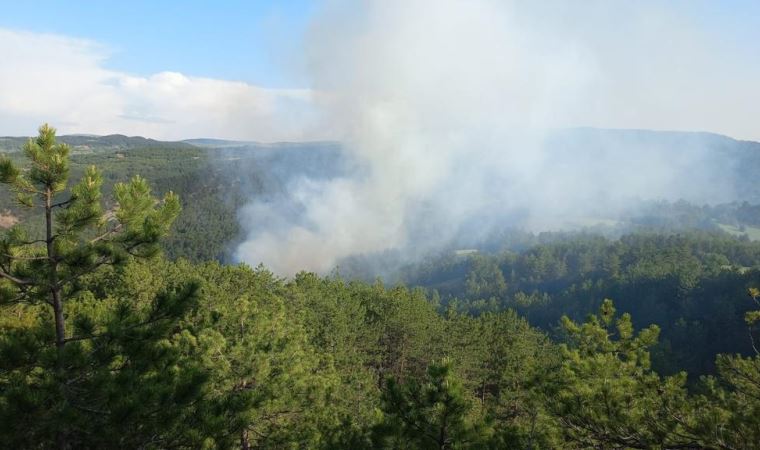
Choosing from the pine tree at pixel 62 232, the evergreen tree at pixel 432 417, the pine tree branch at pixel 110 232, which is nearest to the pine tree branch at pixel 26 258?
the pine tree at pixel 62 232

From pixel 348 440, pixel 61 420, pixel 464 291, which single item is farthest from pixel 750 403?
pixel 464 291

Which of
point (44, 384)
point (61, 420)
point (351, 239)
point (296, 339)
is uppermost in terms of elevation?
point (44, 384)

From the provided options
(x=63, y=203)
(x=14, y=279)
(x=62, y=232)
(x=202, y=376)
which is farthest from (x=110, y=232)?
(x=202, y=376)

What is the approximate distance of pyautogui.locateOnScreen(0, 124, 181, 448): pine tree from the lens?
7316 millimetres

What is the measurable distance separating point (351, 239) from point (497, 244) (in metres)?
65.4

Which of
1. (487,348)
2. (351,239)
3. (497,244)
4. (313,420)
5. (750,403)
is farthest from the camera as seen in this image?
(497,244)

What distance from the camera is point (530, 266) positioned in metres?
144

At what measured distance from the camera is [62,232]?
7.62m

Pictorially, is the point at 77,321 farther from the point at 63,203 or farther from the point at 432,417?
the point at 432,417

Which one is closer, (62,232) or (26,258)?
(26,258)

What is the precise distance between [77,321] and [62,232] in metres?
1.40

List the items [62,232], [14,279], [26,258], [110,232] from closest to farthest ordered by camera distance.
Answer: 1. [14,279]
2. [26,258]
3. [62,232]
4. [110,232]

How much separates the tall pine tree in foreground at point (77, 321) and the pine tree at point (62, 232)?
16 millimetres

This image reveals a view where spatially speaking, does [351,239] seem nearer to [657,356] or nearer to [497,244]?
[497,244]
